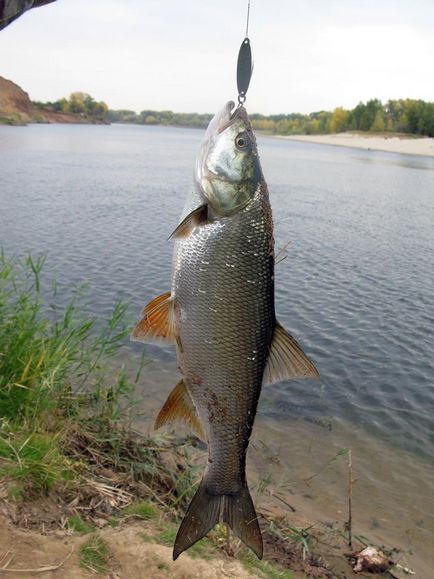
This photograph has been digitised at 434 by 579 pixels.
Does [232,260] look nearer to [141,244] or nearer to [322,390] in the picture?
[322,390]

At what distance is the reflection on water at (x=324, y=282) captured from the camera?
29.5 ft

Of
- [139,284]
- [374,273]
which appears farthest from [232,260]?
[374,273]

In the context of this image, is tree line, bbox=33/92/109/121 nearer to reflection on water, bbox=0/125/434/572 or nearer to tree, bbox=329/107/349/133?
tree, bbox=329/107/349/133

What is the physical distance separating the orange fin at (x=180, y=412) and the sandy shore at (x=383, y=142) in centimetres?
10001

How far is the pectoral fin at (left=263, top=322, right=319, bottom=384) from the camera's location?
281 centimetres

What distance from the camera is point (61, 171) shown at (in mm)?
34719

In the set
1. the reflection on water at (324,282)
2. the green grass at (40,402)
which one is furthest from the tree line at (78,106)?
the green grass at (40,402)

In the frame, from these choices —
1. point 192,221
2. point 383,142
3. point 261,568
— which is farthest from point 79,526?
point 383,142

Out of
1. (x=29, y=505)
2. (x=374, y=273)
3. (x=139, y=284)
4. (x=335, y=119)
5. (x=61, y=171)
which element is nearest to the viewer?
(x=29, y=505)

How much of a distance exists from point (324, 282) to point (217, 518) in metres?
13.3

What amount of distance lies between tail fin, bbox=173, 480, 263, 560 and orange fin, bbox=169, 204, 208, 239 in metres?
1.41

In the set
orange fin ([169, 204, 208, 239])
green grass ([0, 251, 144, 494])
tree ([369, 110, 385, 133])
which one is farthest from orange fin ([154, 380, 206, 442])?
tree ([369, 110, 385, 133])

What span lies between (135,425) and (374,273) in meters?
11.9

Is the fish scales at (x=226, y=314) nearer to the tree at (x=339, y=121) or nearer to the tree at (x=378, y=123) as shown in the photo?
the tree at (x=378, y=123)
